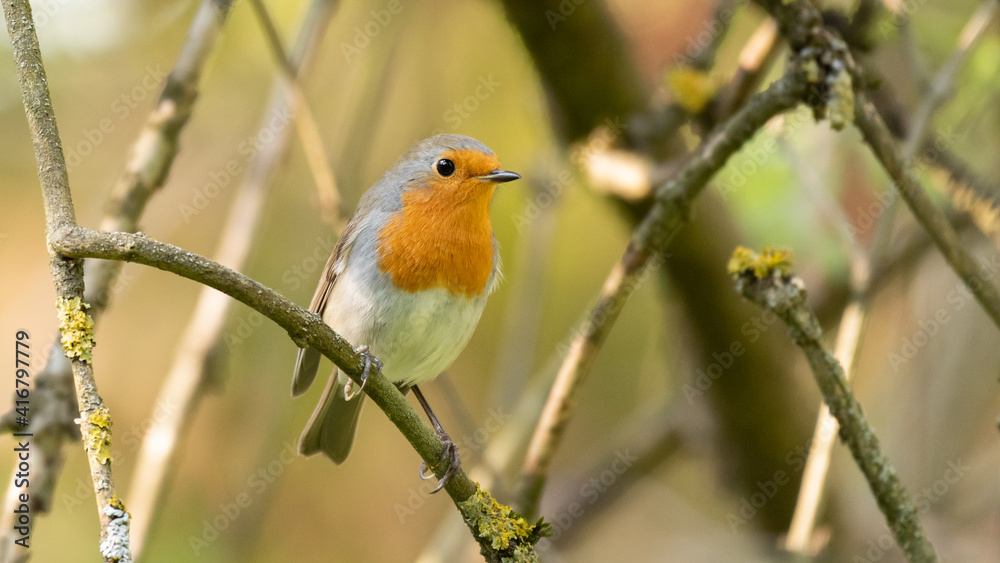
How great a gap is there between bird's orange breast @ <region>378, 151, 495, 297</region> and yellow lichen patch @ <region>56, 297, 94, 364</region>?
1607 mm

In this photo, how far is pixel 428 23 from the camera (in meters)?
5.43

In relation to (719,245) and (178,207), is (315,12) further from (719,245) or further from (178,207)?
(719,245)

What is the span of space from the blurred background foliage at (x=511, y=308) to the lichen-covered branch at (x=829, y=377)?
1351mm

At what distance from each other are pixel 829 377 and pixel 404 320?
5.03ft

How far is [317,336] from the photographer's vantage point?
189cm

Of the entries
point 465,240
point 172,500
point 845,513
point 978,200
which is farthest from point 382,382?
point 172,500

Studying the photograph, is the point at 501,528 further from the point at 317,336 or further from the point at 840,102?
the point at 840,102

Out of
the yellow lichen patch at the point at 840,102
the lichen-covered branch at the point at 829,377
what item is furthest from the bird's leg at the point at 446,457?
the yellow lichen patch at the point at 840,102

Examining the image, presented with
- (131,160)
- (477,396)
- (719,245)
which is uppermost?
(131,160)

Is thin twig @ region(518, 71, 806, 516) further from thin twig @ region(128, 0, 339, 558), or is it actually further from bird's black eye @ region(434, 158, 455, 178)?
thin twig @ region(128, 0, 339, 558)

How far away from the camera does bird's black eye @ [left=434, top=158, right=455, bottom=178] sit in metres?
3.50

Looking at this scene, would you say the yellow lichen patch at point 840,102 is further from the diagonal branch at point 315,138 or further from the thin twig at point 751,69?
the diagonal branch at point 315,138

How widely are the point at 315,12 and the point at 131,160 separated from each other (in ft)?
4.26

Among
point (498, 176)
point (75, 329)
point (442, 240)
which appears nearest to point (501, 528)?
point (75, 329)
